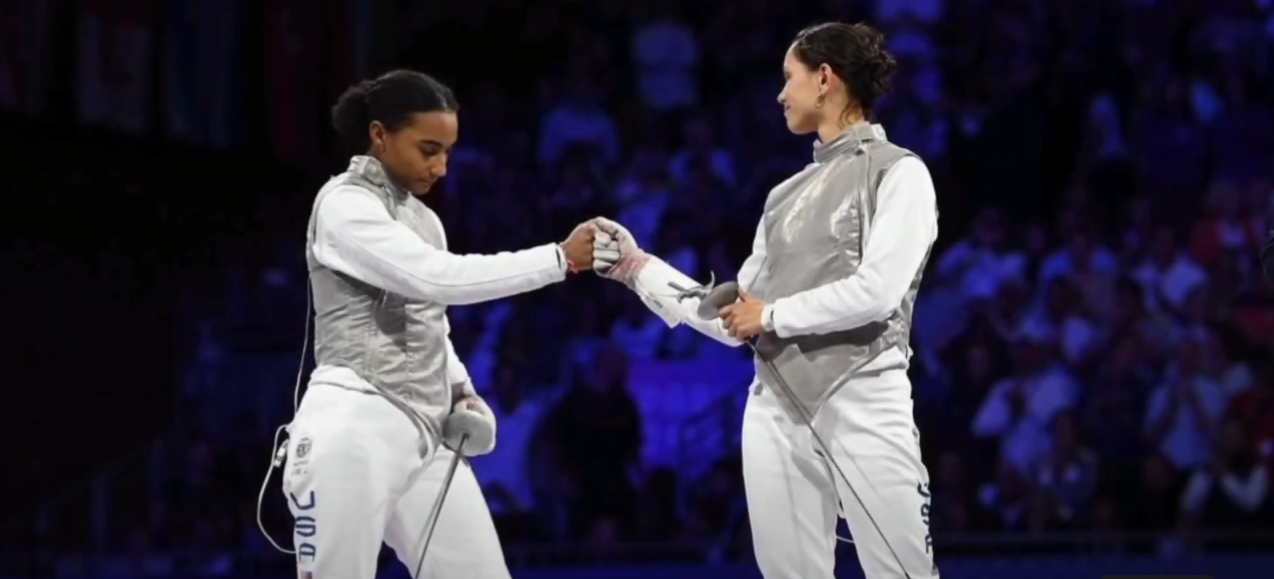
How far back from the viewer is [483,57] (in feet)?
26.4

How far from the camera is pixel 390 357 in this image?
3.07 metres

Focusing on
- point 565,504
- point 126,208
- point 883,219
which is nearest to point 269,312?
point 126,208

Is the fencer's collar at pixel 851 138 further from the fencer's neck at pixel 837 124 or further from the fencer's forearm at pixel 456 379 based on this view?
the fencer's forearm at pixel 456 379

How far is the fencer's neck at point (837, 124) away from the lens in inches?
123

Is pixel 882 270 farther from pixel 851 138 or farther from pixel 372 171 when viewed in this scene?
pixel 372 171

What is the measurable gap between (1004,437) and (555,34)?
3031 mm

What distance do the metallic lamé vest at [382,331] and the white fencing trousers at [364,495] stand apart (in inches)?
1.9

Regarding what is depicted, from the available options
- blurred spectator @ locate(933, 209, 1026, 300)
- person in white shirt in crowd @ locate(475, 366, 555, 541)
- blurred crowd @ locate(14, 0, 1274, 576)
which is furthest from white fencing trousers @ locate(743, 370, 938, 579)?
blurred spectator @ locate(933, 209, 1026, 300)

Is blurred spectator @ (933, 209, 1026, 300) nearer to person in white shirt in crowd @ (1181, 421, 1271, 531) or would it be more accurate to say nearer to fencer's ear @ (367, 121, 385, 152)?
person in white shirt in crowd @ (1181, 421, 1271, 531)

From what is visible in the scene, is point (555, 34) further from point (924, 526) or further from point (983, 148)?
point (924, 526)

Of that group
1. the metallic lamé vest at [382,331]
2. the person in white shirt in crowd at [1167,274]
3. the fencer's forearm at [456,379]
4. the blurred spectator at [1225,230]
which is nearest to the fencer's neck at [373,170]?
the metallic lamé vest at [382,331]

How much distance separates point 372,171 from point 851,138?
843 millimetres

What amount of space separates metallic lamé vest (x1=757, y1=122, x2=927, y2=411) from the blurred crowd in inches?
102

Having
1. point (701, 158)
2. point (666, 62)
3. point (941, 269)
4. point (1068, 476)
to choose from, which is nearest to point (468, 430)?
point (1068, 476)
